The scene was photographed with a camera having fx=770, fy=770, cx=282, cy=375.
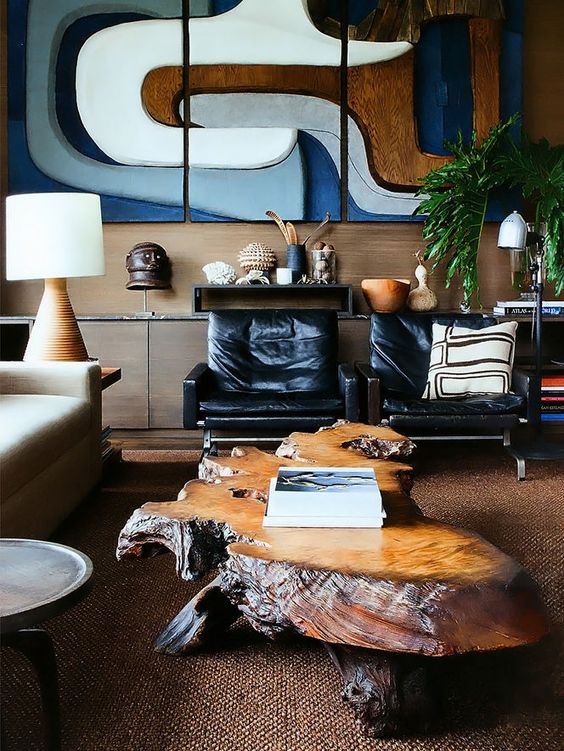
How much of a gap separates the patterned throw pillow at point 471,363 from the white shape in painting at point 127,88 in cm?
200

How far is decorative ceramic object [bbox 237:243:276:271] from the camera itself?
464cm

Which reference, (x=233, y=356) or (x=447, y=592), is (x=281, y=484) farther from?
(x=233, y=356)

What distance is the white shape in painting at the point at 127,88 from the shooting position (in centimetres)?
464

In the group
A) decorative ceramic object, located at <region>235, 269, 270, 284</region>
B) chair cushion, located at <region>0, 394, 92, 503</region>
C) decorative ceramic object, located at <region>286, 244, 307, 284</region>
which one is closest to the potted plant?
decorative ceramic object, located at <region>286, 244, 307, 284</region>

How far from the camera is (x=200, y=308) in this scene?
475 cm

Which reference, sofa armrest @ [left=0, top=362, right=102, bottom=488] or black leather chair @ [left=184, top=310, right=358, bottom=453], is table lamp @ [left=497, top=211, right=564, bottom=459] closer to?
black leather chair @ [left=184, top=310, right=358, bottom=453]

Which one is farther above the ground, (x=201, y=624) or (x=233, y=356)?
(x=233, y=356)

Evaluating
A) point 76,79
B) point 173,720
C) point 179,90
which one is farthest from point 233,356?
point 173,720

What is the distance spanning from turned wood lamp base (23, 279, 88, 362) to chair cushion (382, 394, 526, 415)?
4.82 feet

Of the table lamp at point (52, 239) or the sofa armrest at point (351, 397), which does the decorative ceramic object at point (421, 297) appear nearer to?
the sofa armrest at point (351, 397)

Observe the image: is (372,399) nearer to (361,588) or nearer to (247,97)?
(247,97)

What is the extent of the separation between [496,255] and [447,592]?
3.80 metres

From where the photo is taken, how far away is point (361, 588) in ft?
4.57

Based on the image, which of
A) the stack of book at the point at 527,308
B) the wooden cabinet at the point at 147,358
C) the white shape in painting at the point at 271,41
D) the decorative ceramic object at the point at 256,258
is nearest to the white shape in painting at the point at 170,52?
the white shape in painting at the point at 271,41
